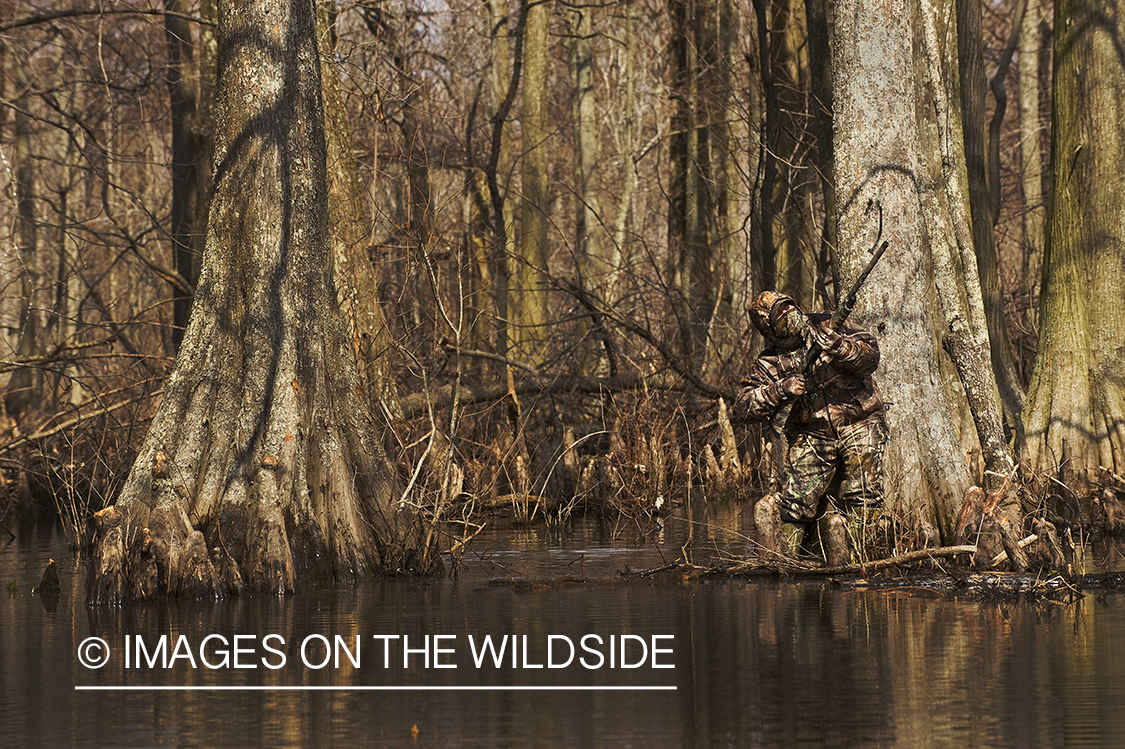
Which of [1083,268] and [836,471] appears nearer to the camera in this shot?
[836,471]

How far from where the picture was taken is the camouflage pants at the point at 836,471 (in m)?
9.48

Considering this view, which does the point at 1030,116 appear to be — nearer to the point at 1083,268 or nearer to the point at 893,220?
the point at 1083,268

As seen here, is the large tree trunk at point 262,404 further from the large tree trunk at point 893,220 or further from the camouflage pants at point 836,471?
the large tree trunk at point 893,220

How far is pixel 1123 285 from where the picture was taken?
12609 millimetres

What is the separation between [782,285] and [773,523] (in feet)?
30.1

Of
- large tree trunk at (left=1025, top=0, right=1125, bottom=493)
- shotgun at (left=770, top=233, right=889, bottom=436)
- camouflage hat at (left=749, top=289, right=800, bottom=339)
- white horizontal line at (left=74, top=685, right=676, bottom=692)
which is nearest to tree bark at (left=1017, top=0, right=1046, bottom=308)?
large tree trunk at (left=1025, top=0, right=1125, bottom=493)

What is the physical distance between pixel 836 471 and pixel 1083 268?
4487 millimetres

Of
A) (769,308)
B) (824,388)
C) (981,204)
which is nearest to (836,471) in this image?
(824,388)

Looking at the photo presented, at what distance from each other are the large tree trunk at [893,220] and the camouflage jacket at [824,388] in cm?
35

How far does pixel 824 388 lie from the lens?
9484 mm

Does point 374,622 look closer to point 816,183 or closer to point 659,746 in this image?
point 659,746

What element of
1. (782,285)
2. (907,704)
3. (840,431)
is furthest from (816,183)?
(907,704)

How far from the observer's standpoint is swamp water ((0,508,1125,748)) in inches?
208

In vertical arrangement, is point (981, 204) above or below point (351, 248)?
above
